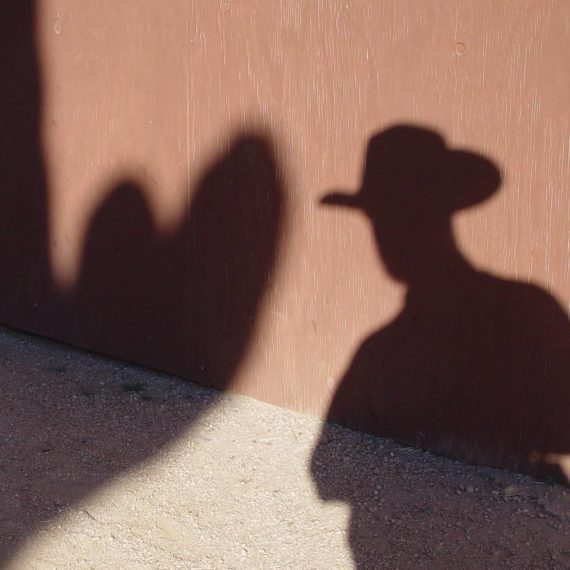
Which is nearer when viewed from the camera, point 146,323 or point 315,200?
point 315,200

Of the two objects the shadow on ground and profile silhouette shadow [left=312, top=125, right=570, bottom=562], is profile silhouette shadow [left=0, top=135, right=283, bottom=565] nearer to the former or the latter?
the shadow on ground

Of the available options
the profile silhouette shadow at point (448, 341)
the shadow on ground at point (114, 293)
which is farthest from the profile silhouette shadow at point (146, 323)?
the profile silhouette shadow at point (448, 341)

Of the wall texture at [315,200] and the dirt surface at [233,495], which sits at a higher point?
the wall texture at [315,200]

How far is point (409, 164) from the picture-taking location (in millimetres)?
3822

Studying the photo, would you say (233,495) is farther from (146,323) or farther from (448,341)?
(146,323)

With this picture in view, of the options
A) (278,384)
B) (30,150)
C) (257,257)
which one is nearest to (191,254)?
(257,257)

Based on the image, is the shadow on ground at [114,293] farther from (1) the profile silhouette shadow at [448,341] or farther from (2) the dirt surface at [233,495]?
(1) the profile silhouette shadow at [448,341]

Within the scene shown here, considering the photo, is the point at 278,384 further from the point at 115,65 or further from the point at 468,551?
the point at 115,65

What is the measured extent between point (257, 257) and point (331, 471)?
998mm

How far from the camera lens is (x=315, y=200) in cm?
411

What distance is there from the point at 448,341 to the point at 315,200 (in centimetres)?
80

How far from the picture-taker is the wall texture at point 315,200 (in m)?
3.58

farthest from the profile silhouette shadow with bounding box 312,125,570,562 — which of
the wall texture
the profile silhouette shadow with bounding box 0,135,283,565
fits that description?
the profile silhouette shadow with bounding box 0,135,283,565

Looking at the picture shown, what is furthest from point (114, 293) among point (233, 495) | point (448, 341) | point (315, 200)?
point (448, 341)
